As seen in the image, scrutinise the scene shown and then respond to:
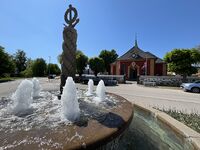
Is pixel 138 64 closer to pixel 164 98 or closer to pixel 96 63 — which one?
pixel 96 63

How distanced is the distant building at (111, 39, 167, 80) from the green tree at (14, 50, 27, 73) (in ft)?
196

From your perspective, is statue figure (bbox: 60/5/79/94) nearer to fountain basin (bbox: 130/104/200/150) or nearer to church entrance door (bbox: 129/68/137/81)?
fountain basin (bbox: 130/104/200/150)

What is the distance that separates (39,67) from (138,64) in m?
45.0

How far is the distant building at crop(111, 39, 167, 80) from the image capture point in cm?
4697

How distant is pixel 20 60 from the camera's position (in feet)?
313

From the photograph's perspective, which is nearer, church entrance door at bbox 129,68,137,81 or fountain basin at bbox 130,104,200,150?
fountain basin at bbox 130,104,200,150

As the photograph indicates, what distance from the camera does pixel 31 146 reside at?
7.82 feet

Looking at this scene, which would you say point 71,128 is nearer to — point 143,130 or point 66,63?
point 143,130

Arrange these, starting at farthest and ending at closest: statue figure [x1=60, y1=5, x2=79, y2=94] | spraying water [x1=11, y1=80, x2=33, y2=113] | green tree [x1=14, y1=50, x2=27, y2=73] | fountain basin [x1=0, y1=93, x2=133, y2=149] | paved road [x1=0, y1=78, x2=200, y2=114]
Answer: green tree [x1=14, y1=50, x2=27, y2=73]
paved road [x1=0, y1=78, x2=200, y2=114]
statue figure [x1=60, y1=5, x2=79, y2=94]
spraying water [x1=11, y1=80, x2=33, y2=113]
fountain basin [x1=0, y1=93, x2=133, y2=149]

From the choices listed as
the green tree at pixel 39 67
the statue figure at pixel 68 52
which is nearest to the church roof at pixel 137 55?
the green tree at pixel 39 67

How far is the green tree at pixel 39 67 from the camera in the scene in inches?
3029

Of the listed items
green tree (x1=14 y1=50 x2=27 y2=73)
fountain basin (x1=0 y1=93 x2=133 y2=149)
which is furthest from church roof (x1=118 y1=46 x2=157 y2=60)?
green tree (x1=14 y1=50 x2=27 y2=73)

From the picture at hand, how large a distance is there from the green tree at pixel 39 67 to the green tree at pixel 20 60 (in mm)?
20372

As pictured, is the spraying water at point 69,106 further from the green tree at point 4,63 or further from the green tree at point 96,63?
the green tree at point 4,63
